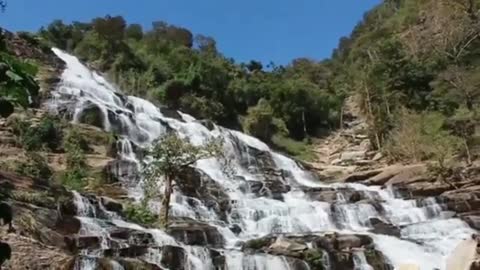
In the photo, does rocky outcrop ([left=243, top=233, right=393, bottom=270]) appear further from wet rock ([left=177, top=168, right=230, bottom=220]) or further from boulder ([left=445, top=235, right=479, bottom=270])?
boulder ([left=445, top=235, right=479, bottom=270])

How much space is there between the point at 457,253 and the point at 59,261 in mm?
6518

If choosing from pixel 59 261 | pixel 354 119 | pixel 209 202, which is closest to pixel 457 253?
pixel 59 261

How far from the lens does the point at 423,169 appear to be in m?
23.2

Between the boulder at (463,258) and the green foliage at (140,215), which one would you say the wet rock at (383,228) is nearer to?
the green foliage at (140,215)

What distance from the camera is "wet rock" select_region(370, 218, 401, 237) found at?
55.2ft

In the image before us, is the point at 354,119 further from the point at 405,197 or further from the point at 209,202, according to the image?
the point at 209,202

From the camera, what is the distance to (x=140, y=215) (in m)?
16.2

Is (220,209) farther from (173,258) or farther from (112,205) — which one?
(173,258)

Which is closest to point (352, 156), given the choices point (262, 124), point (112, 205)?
point (262, 124)

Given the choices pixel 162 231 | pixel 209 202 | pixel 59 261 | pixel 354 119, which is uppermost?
pixel 354 119

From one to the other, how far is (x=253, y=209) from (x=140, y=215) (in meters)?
3.70

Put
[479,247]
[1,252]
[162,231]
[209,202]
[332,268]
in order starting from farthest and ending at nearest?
[209,202]
[162,231]
[332,268]
[479,247]
[1,252]

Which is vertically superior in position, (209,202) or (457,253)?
(209,202)

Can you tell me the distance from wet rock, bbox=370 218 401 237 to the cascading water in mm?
179
